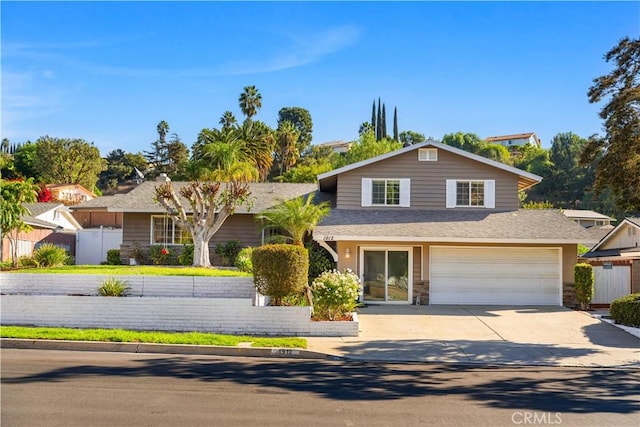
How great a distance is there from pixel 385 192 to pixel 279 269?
9716 millimetres

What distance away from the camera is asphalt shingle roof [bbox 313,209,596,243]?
68.7 ft

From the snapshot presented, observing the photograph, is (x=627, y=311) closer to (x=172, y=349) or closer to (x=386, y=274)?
(x=386, y=274)

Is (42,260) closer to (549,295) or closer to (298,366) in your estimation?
(298,366)

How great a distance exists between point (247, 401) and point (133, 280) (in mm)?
9388

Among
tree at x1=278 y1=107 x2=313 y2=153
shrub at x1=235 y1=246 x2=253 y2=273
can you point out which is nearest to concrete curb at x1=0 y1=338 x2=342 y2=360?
shrub at x1=235 y1=246 x2=253 y2=273

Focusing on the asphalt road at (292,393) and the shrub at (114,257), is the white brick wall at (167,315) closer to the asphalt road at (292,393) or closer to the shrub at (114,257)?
the asphalt road at (292,393)

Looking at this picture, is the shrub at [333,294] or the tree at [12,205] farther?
the tree at [12,205]

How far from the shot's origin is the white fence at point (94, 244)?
28222 millimetres

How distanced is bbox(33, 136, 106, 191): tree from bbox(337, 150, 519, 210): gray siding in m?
48.7

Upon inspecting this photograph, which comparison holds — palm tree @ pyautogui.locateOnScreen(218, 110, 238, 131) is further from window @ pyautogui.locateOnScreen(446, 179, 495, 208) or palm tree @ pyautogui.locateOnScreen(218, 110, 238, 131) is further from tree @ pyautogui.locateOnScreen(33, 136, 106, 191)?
window @ pyautogui.locateOnScreen(446, 179, 495, 208)

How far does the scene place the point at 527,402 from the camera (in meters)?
8.95

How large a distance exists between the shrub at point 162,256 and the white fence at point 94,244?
4539mm

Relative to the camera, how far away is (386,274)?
22.1 m

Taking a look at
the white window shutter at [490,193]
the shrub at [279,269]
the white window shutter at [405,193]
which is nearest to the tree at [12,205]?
the shrub at [279,269]
